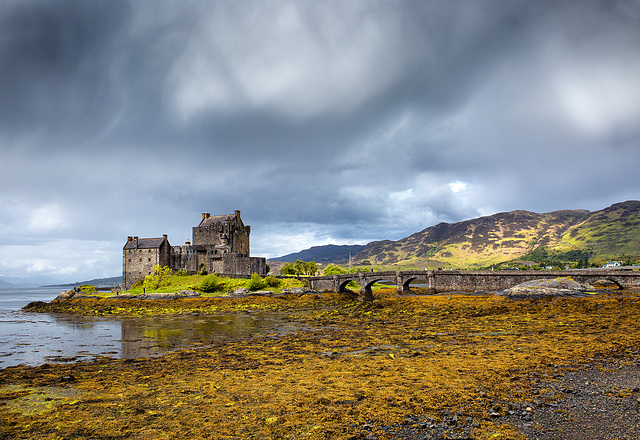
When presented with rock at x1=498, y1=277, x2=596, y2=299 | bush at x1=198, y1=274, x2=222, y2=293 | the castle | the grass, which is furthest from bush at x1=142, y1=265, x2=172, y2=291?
rock at x1=498, y1=277, x2=596, y2=299

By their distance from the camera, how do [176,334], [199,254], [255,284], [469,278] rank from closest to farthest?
[176,334]
[469,278]
[255,284]
[199,254]

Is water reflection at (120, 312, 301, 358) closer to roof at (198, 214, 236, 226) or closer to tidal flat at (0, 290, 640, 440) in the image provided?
tidal flat at (0, 290, 640, 440)

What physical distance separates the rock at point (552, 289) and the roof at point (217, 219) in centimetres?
6553

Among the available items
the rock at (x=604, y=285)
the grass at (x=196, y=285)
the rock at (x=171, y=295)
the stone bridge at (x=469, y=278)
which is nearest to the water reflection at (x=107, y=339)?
the rock at (x=171, y=295)

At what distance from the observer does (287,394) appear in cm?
1113

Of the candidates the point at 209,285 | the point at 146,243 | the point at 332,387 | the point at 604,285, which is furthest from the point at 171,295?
the point at 604,285

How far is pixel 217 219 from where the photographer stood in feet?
303

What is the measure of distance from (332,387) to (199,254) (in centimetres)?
8186

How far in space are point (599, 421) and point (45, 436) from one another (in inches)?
500

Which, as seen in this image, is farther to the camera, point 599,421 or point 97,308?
point 97,308

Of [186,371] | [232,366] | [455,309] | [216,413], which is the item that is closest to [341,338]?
[232,366]

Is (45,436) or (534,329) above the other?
(45,436)

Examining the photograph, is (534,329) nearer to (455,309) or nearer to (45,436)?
(455,309)

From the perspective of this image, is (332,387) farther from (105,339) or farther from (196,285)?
(196,285)
